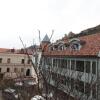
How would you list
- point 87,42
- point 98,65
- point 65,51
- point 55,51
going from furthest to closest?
point 55,51 < point 65,51 < point 87,42 < point 98,65

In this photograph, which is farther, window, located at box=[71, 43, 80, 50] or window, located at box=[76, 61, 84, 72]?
window, located at box=[71, 43, 80, 50]

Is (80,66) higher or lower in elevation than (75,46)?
lower

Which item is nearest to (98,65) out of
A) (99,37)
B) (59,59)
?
(99,37)

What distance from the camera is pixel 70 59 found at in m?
28.2

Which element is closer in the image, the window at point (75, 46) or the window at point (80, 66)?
the window at point (80, 66)

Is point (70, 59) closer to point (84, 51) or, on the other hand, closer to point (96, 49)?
point (84, 51)

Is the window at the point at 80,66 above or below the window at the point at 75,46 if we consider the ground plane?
below

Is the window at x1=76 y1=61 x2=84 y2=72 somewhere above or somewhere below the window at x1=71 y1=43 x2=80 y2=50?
below

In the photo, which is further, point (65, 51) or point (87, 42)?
point (65, 51)

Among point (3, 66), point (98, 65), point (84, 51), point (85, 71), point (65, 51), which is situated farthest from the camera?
point (3, 66)

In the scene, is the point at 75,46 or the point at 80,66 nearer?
the point at 80,66

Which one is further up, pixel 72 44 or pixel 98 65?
pixel 72 44

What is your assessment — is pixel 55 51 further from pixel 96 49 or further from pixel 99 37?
pixel 96 49

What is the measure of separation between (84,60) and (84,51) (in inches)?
50.2
